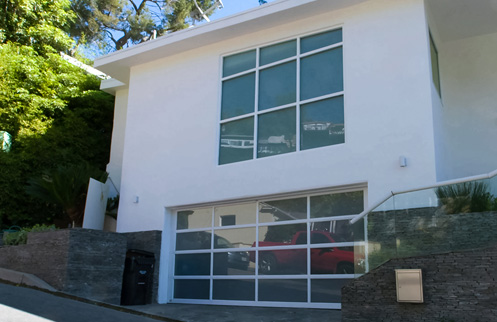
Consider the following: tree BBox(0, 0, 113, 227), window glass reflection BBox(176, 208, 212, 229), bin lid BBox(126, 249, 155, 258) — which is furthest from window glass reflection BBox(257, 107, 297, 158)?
tree BBox(0, 0, 113, 227)

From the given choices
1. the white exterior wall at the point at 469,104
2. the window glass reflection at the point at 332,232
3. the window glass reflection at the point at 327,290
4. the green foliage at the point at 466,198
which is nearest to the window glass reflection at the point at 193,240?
the window glass reflection at the point at 332,232

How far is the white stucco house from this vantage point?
33.3ft

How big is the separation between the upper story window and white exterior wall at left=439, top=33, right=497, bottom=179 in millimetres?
2607

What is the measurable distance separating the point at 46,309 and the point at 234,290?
4.23 meters

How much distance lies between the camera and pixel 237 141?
39.9 feet

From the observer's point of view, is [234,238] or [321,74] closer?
[321,74]

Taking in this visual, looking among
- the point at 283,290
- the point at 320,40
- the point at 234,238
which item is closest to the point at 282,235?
the point at 283,290

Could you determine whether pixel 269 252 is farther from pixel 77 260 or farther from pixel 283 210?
pixel 77 260

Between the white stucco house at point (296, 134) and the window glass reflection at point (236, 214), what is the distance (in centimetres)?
3

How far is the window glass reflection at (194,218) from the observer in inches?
487

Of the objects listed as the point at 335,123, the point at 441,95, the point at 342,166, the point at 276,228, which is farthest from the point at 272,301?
the point at 441,95

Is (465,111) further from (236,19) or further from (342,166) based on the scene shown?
(236,19)

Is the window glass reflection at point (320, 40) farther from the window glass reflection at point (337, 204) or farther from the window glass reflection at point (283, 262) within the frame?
the window glass reflection at point (283, 262)

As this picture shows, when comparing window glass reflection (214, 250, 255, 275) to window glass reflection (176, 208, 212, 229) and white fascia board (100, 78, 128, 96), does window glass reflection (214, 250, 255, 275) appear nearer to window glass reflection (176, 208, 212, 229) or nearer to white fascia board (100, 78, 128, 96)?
window glass reflection (176, 208, 212, 229)
